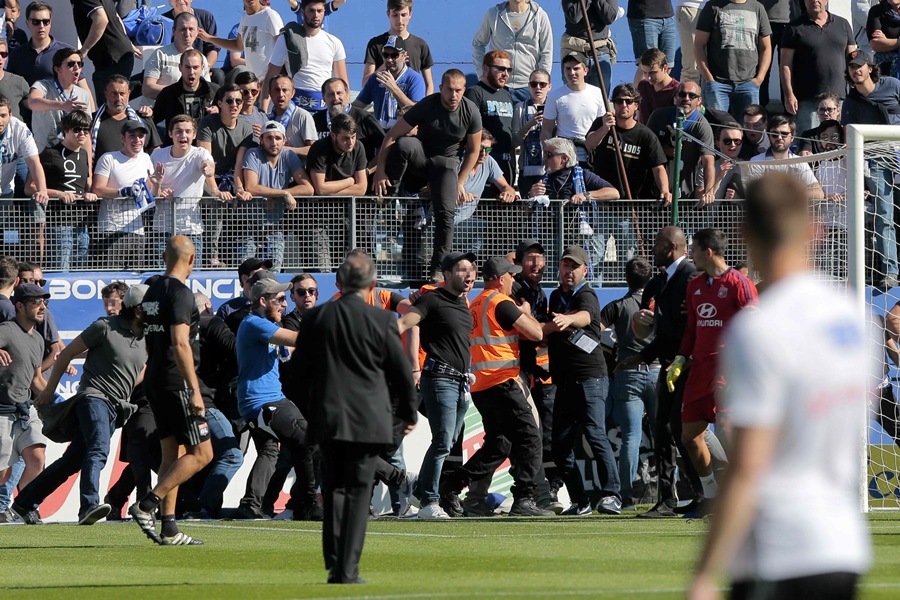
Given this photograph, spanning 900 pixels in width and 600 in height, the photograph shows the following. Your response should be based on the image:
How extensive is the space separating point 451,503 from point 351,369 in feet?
17.6

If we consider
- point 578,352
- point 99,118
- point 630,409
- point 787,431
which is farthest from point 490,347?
point 787,431

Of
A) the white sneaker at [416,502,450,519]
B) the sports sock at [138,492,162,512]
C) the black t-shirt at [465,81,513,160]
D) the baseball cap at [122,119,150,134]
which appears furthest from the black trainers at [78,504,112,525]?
the black t-shirt at [465,81,513,160]

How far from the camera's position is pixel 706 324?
10773 millimetres

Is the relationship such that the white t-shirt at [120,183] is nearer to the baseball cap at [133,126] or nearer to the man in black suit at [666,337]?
the baseball cap at [133,126]

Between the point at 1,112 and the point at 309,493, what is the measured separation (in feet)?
18.1

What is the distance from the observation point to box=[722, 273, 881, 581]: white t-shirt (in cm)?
314

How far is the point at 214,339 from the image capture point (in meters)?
13.1

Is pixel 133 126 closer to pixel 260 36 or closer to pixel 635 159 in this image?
pixel 260 36

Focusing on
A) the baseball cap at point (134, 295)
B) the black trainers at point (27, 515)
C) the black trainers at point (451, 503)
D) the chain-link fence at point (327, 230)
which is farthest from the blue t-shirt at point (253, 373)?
the chain-link fence at point (327, 230)

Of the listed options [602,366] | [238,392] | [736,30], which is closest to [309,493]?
[238,392]

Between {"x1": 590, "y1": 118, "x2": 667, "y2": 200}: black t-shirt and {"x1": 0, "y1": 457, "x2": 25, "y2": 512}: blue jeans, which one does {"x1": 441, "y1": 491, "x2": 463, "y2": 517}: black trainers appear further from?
{"x1": 590, "y1": 118, "x2": 667, "y2": 200}: black t-shirt

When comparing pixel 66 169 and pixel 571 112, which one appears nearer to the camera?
pixel 66 169

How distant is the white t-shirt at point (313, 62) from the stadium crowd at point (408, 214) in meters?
0.03

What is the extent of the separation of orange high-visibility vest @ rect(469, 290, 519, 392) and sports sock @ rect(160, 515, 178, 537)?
3436 millimetres
